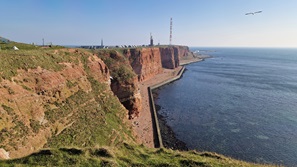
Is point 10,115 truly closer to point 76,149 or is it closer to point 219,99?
point 76,149

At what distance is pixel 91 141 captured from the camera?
25812 mm

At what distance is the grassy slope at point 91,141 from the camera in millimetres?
13102

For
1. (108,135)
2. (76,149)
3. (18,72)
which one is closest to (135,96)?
(108,135)

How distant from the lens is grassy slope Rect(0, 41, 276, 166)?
516 inches

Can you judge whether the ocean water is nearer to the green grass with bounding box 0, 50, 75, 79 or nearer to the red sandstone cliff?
the red sandstone cliff

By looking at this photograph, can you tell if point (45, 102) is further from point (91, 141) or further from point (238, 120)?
point (238, 120)

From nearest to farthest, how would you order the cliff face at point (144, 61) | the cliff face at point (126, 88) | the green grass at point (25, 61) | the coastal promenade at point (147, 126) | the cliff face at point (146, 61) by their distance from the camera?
1. the green grass at point (25, 61)
2. the coastal promenade at point (147, 126)
3. the cliff face at point (126, 88)
4. the cliff face at point (144, 61)
5. the cliff face at point (146, 61)

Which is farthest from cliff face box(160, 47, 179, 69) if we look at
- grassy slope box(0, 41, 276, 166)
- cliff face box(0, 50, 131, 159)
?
cliff face box(0, 50, 131, 159)

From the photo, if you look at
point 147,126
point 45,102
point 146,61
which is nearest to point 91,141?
point 45,102

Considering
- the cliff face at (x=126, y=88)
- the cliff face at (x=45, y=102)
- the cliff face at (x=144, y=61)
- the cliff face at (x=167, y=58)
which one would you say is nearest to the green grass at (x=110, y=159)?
the cliff face at (x=45, y=102)

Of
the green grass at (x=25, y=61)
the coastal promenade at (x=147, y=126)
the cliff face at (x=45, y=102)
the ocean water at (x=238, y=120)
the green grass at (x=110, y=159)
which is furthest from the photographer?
the coastal promenade at (x=147, y=126)

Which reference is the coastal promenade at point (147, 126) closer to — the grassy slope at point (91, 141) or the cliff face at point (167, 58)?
the grassy slope at point (91, 141)

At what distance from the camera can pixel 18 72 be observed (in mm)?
23562

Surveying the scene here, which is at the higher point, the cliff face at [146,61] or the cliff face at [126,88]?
the cliff face at [146,61]
